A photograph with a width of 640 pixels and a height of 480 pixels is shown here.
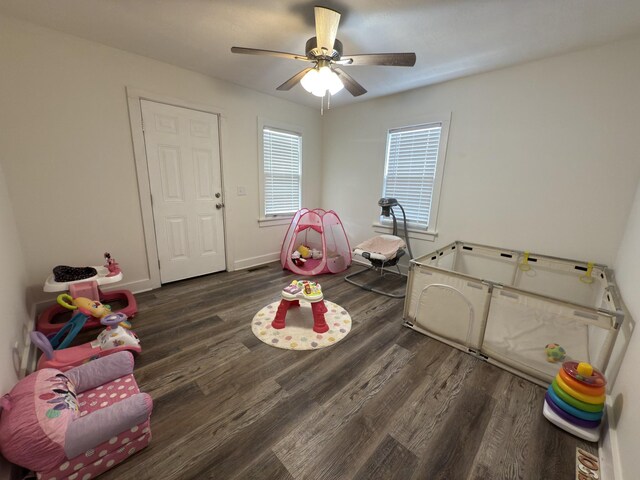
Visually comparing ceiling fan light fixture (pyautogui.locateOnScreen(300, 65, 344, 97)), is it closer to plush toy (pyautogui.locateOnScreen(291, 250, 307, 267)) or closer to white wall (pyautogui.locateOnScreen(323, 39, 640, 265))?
white wall (pyautogui.locateOnScreen(323, 39, 640, 265))

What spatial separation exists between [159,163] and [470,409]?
3.51 meters

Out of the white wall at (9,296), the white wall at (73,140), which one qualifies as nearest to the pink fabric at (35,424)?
the white wall at (9,296)

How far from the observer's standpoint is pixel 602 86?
2.09 metres

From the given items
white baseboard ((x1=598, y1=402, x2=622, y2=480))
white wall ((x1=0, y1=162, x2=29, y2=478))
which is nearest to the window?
white baseboard ((x1=598, y1=402, x2=622, y2=480))

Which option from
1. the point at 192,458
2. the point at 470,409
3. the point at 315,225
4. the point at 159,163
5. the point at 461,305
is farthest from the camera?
the point at 315,225

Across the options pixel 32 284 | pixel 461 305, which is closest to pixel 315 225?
pixel 461 305

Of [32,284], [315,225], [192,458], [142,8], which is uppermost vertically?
[142,8]

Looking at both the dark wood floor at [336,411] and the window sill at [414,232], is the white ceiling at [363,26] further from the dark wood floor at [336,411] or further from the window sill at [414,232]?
the dark wood floor at [336,411]

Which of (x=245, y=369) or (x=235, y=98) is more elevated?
(x=235, y=98)

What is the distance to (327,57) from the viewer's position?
186 centimetres

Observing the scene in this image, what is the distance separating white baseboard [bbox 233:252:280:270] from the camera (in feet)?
12.1

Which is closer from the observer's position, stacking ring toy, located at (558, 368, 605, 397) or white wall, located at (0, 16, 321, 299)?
stacking ring toy, located at (558, 368, 605, 397)

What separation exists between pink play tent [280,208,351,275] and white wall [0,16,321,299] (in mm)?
1809

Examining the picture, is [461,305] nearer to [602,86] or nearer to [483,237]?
[483,237]
